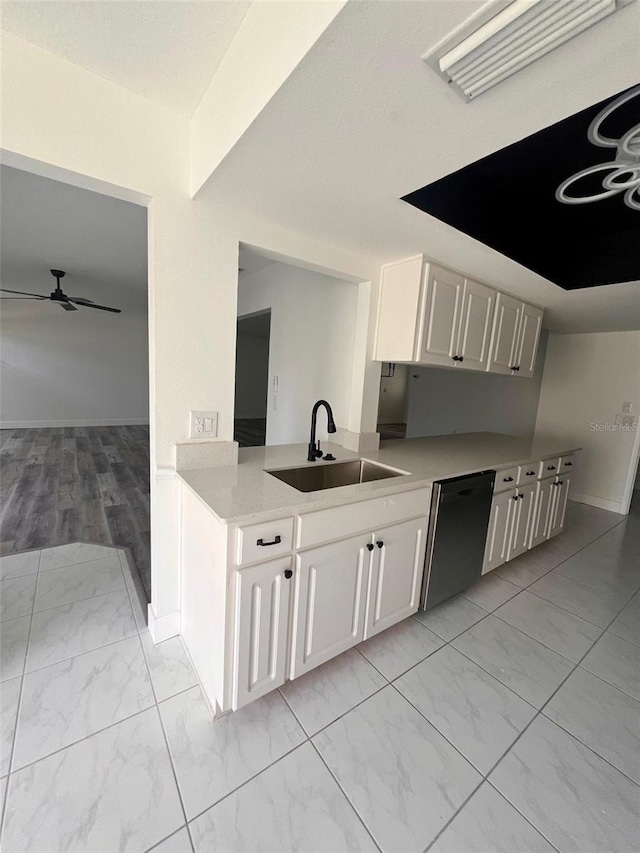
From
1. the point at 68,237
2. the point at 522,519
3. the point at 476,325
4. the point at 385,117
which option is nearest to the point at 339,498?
the point at 385,117

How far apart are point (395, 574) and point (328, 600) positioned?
44 centimetres

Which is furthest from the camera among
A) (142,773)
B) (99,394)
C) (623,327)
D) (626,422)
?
(99,394)

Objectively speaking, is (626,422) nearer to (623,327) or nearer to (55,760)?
(623,327)

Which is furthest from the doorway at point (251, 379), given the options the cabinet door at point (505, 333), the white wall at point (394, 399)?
the cabinet door at point (505, 333)

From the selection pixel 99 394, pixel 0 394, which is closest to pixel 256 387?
pixel 99 394

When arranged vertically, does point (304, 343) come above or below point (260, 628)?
above

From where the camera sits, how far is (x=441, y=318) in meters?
2.17

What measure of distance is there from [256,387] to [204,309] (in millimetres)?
8006

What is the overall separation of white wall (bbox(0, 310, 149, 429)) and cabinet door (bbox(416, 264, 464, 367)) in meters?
6.97

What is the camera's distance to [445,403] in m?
5.36

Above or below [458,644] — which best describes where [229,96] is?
above

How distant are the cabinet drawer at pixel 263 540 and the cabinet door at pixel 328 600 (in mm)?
103

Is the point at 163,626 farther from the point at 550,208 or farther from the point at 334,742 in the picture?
the point at 550,208

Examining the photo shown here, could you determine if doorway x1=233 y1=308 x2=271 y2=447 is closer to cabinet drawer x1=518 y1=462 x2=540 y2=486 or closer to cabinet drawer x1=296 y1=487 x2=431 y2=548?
cabinet drawer x1=518 y1=462 x2=540 y2=486
